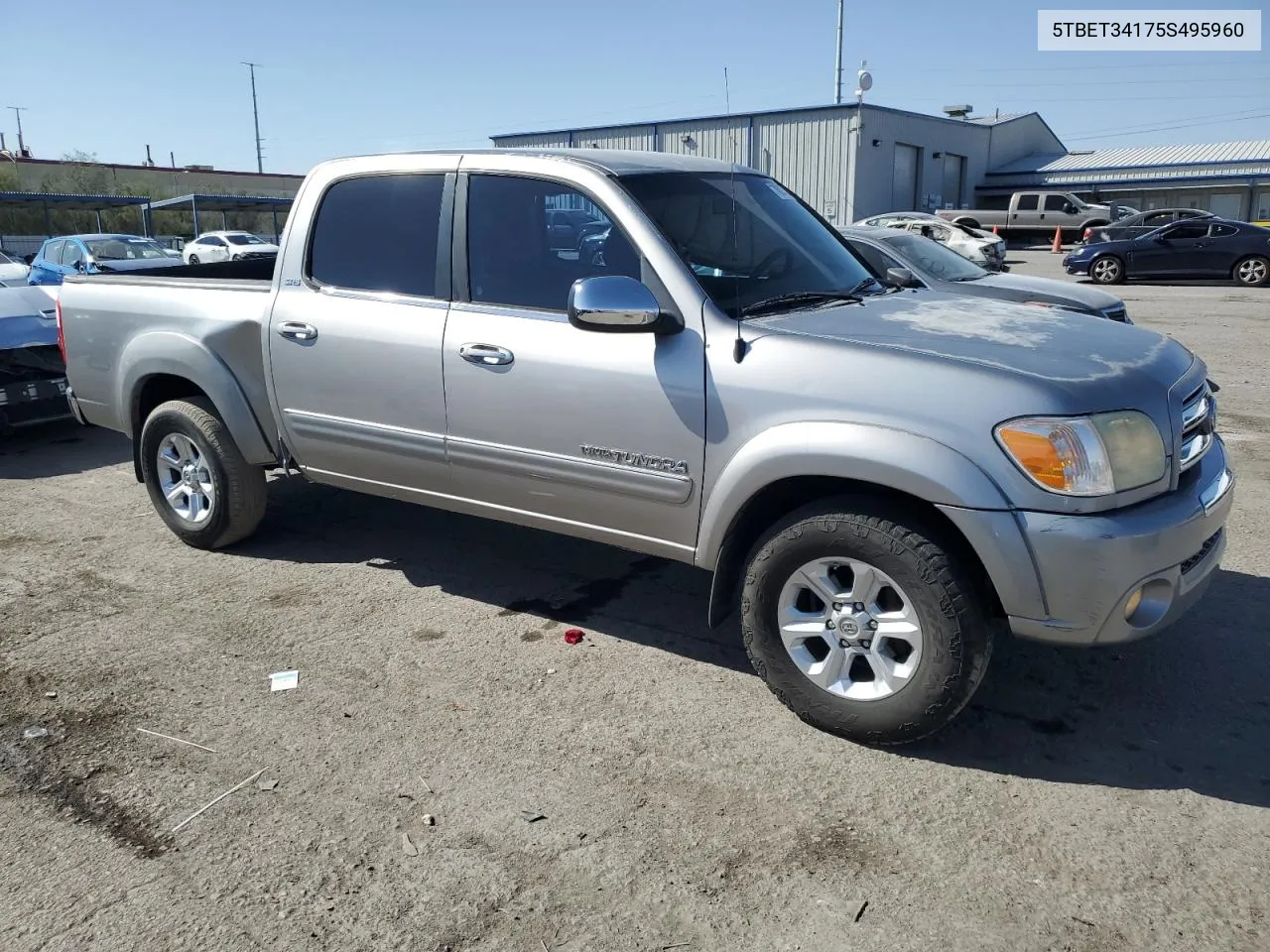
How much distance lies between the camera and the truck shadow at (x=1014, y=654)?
3393 mm

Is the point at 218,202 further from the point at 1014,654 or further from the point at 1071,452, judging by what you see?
the point at 1071,452

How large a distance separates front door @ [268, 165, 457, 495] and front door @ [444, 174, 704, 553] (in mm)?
152

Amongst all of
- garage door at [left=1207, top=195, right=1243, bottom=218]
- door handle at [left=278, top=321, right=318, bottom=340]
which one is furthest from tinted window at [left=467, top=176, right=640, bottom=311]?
garage door at [left=1207, top=195, right=1243, bottom=218]

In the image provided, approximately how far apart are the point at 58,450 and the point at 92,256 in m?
10.5

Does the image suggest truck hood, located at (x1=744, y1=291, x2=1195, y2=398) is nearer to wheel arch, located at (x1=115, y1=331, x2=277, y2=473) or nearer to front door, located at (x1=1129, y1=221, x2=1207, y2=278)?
wheel arch, located at (x1=115, y1=331, x2=277, y2=473)

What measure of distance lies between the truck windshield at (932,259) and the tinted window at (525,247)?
18.7 ft

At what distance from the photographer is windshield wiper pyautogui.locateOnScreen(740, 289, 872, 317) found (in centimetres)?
381

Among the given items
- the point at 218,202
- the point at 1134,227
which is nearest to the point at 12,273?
the point at 218,202

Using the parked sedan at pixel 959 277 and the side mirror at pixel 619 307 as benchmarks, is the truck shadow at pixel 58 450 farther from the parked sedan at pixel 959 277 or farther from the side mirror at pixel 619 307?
the parked sedan at pixel 959 277

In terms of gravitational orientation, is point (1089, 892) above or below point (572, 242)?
below

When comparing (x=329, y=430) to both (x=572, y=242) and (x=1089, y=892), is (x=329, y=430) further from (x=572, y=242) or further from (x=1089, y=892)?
(x=1089, y=892)

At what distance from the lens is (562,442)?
3.96m

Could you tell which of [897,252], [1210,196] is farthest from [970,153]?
[897,252]

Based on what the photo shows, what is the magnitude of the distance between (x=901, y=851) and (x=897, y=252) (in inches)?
281
